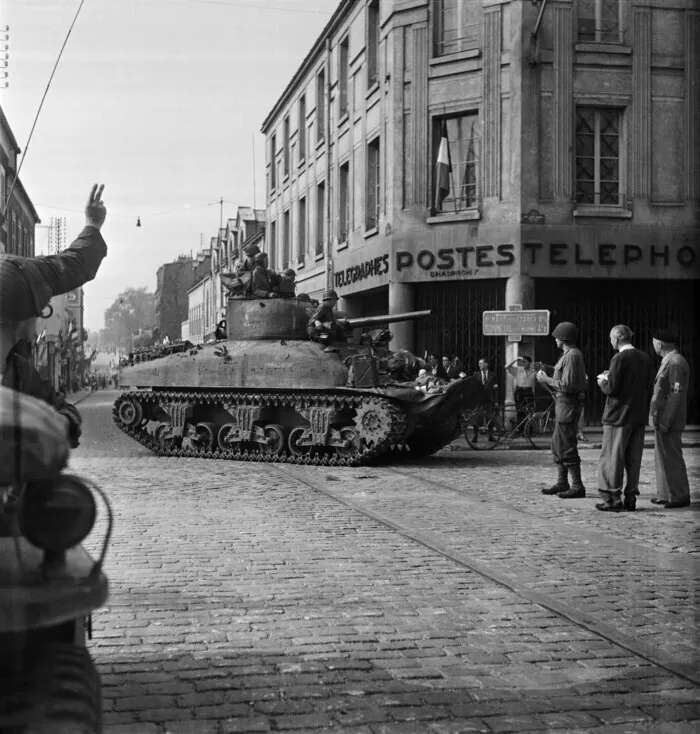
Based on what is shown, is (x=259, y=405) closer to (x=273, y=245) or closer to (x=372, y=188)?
(x=372, y=188)

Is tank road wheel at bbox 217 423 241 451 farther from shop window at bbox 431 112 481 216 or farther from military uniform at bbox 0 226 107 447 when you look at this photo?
military uniform at bbox 0 226 107 447

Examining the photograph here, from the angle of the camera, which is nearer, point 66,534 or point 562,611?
point 66,534

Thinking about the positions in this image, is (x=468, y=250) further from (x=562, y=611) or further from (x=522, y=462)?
(x=562, y=611)

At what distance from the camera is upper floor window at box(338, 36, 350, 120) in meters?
24.6

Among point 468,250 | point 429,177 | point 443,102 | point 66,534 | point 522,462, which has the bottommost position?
point 522,462

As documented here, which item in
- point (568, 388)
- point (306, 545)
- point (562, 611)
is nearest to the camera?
point (562, 611)

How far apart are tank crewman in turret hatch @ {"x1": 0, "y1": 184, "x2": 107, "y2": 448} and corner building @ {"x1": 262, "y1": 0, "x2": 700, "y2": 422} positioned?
17.1 metres

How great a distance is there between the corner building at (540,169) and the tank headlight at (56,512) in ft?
59.3

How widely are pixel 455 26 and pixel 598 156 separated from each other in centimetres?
408

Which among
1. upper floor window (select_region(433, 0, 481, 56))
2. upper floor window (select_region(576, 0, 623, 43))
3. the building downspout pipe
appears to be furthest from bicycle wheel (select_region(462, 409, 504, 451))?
the building downspout pipe

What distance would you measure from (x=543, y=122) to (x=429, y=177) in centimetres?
265

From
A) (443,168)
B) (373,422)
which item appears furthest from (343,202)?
(373,422)

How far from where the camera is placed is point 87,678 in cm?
227

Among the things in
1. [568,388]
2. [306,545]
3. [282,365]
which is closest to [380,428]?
[282,365]
